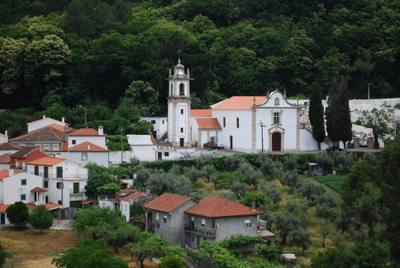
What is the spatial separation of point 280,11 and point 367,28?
17.5 meters

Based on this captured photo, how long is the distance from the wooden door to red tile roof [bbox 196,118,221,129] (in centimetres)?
632

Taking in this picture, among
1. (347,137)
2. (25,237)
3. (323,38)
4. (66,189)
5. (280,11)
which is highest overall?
(280,11)

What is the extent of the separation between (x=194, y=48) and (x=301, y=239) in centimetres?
4130

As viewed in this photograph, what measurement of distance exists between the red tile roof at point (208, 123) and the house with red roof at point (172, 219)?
77.6 feet

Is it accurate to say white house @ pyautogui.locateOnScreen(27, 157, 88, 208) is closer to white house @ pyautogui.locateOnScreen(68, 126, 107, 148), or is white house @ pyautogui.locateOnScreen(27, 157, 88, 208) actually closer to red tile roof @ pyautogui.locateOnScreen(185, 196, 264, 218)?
white house @ pyautogui.locateOnScreen(68, 126, 107, 148)

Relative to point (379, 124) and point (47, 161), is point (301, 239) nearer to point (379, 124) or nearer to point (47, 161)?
point (47, 161)

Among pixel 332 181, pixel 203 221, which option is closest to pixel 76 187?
pixel 203 221

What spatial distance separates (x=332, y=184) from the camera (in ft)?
166

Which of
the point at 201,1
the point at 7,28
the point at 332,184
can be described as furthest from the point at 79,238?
the point at 201,1

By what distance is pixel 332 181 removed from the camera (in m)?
51.9

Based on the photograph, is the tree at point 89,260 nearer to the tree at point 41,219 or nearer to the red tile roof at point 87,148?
the tree at point 41,219

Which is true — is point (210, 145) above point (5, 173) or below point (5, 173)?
above

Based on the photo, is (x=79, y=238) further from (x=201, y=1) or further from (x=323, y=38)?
(x=201, y=1)

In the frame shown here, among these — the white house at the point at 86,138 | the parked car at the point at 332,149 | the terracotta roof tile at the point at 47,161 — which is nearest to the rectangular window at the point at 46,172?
the terracotta roof tile at the point at 47,161
